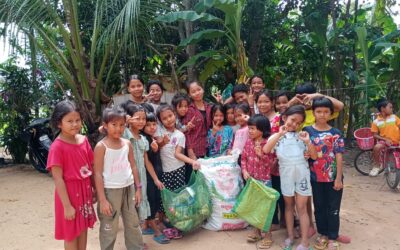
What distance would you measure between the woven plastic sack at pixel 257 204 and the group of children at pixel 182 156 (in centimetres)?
12

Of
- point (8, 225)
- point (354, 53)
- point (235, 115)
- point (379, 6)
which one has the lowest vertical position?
point (8, 225)

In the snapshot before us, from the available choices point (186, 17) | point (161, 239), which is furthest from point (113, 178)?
point (186, 17)

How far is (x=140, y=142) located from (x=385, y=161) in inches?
139

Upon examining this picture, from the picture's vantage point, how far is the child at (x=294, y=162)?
110 inches

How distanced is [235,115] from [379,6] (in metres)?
5.58

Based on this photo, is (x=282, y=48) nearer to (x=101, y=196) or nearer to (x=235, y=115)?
(x=235, y=115)

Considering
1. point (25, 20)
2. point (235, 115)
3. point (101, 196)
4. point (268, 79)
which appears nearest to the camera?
point (101, 196)

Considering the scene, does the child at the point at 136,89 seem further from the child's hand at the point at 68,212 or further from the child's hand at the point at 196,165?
the child's hand at the point at 68,212

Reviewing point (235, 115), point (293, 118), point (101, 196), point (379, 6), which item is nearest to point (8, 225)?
point (101, 196)

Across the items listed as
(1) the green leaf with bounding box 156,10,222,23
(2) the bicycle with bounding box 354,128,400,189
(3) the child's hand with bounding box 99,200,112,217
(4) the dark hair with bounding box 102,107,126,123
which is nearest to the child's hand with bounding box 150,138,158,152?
(4) the dark hair with bounding box 102,107,126,123

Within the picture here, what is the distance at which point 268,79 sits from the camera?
741 centimetres

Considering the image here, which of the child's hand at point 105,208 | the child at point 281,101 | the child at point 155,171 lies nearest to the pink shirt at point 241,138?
the child at point 281,101

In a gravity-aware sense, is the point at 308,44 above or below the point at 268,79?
above

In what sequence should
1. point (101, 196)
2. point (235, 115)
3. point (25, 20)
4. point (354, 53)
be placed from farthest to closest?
point (354, 53) < point (25, 20) < point (235, 115) < point (101, 196)
